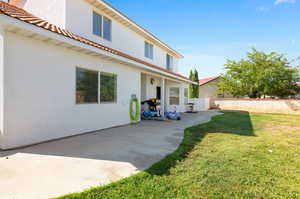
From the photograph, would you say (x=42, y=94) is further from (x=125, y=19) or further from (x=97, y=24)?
(x=125, y=19)

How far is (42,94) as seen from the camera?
4613mm

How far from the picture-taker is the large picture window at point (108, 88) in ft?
21.9

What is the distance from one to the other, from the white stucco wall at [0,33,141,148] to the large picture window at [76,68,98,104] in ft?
0.60

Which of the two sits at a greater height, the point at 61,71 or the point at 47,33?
the point at 47,33

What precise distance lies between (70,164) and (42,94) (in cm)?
258

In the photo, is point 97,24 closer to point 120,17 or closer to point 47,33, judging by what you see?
point 120,17

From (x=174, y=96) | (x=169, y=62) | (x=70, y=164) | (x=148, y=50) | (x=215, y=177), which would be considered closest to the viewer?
(x=215, y=177)

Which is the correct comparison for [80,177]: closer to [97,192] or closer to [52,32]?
[97,192]

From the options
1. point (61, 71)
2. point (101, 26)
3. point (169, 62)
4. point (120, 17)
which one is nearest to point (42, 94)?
point (61, 71)

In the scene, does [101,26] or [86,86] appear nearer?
[86,86]

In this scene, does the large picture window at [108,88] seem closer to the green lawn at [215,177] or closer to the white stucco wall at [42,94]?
the white stucco wall at [42,94]

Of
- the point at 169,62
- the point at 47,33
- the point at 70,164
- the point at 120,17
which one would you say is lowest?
the point at 70,164

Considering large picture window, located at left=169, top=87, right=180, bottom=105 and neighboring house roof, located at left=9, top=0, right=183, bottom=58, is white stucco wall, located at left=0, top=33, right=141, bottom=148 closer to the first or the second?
neighboring house roof, located at left=9, top=0, right=183, bottom=58

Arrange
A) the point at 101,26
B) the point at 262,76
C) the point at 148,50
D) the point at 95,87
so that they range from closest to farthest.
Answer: the point at 95,87 < the point at 101,26 < the point at 148,50 < the point at 262,76
